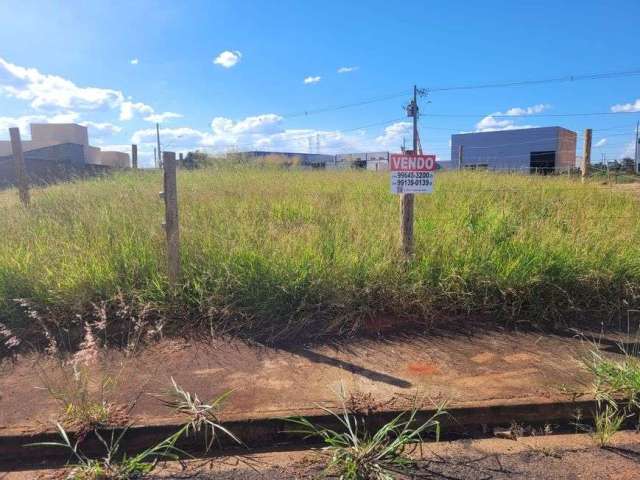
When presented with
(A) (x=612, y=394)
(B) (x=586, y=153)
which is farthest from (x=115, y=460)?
(B) (x=586, y=153)

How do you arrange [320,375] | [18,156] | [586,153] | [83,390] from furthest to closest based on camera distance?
[586,153] → [18,156] → [320,375] → [83,390]

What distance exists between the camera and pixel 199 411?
8.00ft

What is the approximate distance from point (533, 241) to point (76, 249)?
494 centimetres

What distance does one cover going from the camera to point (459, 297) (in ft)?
12.5

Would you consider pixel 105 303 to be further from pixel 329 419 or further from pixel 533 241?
pixel 533 241

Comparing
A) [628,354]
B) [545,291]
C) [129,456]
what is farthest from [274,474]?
[545,291]

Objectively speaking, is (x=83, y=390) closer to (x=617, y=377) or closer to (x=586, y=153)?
(x=617, y=377)

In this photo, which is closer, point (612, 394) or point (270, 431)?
point (270, 431)

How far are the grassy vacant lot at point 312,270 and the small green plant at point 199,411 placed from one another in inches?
36.6

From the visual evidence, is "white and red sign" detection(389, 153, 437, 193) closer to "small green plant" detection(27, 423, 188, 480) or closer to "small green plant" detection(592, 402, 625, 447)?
"small green plant" detection(592, 402, 625, 447)

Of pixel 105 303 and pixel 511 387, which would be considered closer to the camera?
pixel 511 387

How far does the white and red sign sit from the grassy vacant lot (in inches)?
23.7

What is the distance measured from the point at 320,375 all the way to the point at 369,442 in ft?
2.41

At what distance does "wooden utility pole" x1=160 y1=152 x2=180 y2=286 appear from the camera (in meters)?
3.75
